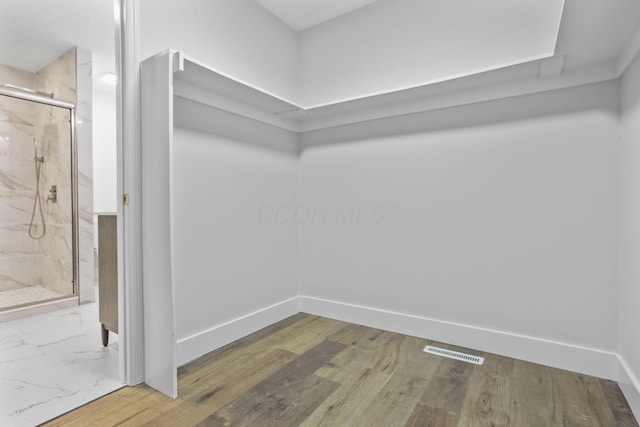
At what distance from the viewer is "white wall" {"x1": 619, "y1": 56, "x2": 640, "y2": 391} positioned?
1.53 m

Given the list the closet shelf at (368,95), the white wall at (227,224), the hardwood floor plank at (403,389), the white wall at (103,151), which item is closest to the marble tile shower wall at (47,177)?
the white wall at (103,151)

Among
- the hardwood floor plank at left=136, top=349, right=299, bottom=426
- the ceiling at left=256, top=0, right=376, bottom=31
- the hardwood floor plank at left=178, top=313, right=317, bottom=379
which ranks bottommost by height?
the hardwood floor plank at left=136, top=349, right=299, bottom=426

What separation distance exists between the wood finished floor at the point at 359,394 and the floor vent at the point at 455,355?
0.05 metres

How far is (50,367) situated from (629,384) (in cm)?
302

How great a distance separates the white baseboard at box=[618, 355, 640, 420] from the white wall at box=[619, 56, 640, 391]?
17mm

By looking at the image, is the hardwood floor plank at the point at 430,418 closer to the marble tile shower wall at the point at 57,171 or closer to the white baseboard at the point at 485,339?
the white baseboard at the point at 485,339

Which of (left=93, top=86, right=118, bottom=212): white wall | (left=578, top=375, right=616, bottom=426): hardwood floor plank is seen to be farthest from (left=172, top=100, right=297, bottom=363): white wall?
(left=93, top=86, right=118, bottom=212): white wall

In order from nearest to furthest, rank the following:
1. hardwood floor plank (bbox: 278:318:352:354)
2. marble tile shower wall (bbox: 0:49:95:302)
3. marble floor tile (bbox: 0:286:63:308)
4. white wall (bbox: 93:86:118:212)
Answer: hardwood floor plank (bbox: 278:318:352:354) → marble floor tile (bbox: 0:286:63:308) → marble tile shower wall (bbox: 0:49:95:302) → white wall (bbox: 93:86:118:212)

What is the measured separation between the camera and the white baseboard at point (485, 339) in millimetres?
1825

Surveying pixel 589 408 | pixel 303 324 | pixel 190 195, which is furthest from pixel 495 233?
pixel 190 195

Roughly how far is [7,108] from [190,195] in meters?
3.16

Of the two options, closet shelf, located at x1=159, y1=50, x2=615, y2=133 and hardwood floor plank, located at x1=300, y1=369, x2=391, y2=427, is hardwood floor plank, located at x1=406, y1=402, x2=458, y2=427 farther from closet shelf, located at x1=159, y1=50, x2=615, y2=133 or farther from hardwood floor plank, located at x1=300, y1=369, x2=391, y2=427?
closet shelf, located at x1=159, y1=50, x2=615, y2=133

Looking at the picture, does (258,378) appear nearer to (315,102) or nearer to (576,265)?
(576,265)

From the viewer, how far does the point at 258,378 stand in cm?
181
